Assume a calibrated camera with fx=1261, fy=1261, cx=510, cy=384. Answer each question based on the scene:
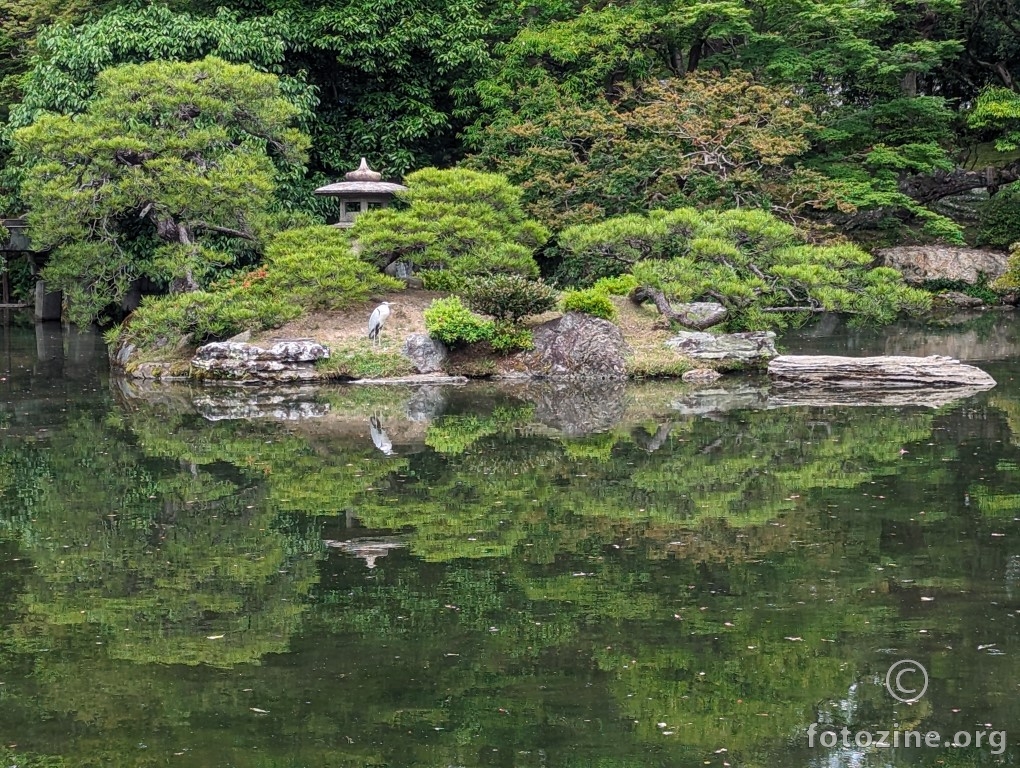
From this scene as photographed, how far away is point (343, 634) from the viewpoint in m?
7.37

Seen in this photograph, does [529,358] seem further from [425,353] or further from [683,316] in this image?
[683,316]

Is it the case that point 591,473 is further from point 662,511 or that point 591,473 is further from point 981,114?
point 981,114

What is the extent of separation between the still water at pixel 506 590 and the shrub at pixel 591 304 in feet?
15.8

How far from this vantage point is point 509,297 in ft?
63.3

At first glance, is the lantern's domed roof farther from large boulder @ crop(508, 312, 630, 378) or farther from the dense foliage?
large boulder @ crop(508, 312, 630, 378)

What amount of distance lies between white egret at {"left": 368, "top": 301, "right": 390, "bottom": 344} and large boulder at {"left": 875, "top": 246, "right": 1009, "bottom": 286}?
1439 centimetres

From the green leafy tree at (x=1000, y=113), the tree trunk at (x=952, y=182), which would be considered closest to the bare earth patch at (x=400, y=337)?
the green leafy tree at (x=1000, y=113)

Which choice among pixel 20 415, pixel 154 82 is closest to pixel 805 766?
pixel 20 415

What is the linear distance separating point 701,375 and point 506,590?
11.2 meters

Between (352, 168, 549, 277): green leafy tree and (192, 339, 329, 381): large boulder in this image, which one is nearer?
(192, 339, 329, 381): large boulder

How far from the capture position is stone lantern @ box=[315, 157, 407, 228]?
21906 millimetres

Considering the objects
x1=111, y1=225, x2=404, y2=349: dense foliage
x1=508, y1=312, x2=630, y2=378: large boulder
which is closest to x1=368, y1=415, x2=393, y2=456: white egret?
x1=508, y1=312, x2=630, y2=378: large boulder

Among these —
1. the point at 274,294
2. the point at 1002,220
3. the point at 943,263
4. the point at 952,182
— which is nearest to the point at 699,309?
the point at 274,294

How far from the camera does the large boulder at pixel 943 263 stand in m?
29.2
